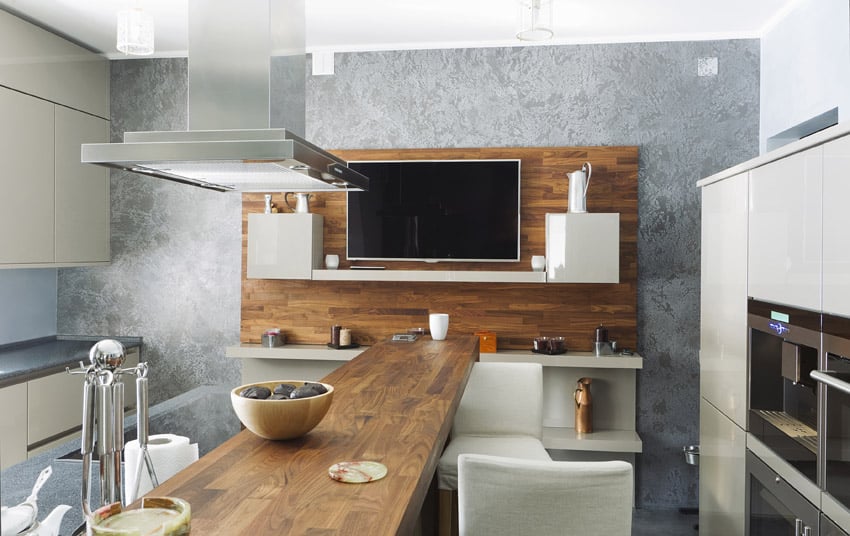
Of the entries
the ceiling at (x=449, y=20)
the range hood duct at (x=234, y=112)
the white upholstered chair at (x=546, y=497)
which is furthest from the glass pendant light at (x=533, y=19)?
the white upholstered chair at (x=546, y=497)

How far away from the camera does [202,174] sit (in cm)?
234

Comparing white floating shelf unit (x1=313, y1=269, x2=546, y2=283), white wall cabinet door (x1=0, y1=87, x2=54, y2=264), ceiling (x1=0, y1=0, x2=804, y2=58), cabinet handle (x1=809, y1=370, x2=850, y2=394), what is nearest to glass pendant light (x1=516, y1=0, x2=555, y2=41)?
ceiling (x1=0, y1=0, x2=804, y2=58)

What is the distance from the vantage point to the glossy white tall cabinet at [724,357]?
2883 mm

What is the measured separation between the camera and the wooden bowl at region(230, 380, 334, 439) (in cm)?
161

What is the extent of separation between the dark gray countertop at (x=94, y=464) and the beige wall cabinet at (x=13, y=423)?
3.97 ft

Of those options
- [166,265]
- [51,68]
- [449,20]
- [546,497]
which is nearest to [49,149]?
[51,68]

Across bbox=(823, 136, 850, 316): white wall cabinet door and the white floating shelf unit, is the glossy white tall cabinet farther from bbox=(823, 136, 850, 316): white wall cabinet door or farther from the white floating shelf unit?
the white floating shelf unit

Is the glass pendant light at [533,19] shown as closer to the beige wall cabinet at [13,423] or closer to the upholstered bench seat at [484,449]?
the upholstered bench seat at [484,449]

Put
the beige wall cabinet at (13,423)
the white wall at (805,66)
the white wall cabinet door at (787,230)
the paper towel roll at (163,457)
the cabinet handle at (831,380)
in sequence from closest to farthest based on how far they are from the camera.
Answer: the paper towel roll at (163,457) → the cabinet handle at (831,380) → the white wall cabinet door at (787,230) → the white wall at (805,66) → the beige wall cabinet at (13,423)

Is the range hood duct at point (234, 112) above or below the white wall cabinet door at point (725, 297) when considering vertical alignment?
above

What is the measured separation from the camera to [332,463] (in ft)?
4.93

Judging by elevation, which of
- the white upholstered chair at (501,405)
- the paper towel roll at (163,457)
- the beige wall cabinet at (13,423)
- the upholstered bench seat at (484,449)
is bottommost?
the beige wall cabinet at (13,423)

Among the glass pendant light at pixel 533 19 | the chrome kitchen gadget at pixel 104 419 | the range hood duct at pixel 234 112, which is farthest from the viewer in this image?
the glass pendant light at pixel 533 19

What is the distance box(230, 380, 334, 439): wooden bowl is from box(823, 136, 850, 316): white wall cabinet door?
4.95 feet
